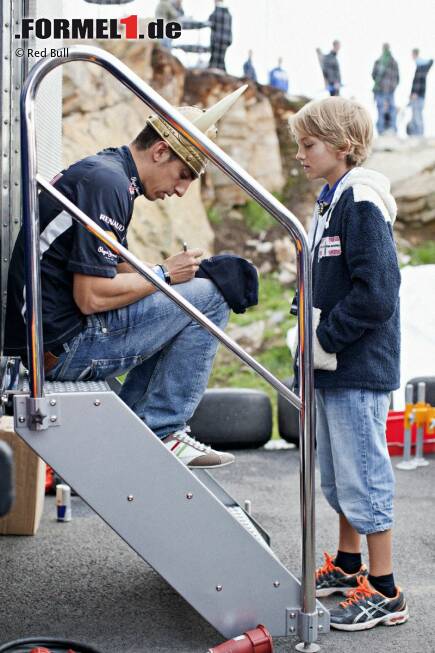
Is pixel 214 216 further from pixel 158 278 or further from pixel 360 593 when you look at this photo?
pixel 158 278

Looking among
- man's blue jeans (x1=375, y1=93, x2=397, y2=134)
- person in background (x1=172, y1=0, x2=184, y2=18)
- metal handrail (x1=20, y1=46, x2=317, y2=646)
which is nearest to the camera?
metal handrail (x1=20, y1=46, x2=317, y2=646)

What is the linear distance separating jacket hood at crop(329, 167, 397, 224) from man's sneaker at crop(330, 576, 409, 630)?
1.26m

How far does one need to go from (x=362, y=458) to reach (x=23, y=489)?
68.8 inches

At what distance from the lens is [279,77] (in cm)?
1745

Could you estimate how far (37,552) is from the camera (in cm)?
389

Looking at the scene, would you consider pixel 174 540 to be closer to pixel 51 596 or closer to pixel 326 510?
pixel 51 596

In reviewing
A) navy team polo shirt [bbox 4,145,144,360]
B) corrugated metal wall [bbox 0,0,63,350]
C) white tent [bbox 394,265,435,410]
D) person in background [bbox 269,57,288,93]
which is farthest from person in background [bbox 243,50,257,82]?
navy team polo shirt [bbox 4,145,144,360]

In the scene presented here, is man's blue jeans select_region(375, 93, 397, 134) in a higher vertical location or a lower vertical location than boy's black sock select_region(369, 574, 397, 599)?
higher

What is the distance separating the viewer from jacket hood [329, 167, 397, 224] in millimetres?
2932

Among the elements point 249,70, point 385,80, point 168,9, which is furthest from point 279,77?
point 168,9

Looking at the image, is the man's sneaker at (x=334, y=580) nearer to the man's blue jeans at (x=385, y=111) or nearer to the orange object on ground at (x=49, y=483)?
the orange object on ground at (x=49, y=483)

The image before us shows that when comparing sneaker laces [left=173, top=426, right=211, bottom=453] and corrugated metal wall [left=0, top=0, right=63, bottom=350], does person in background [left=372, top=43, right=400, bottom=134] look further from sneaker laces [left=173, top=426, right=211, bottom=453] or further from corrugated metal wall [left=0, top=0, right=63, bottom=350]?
sneaker laces [left=173, top=426, right=211, bottom=453]

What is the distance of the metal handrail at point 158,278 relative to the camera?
7.89 ft

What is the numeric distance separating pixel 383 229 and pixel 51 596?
→ 181 centimetres
